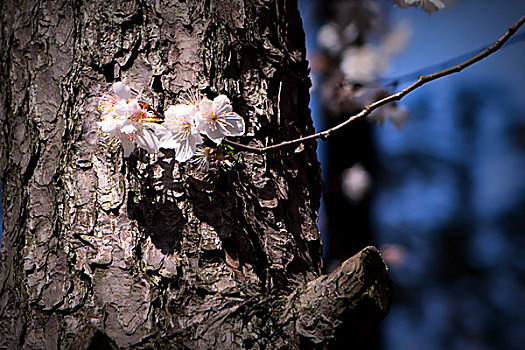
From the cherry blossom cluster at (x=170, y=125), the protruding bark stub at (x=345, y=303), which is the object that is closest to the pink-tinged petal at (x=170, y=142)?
the cherry blossom cluster at (x=170, y=125)

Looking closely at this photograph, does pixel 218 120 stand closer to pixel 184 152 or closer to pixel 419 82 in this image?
pixel 184 152

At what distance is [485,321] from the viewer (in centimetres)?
398

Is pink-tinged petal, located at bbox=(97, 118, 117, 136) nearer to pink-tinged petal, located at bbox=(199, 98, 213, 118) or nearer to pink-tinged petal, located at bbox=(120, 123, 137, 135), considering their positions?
pink-tinged petal, located at bbox=(120, 123, 137, 135)

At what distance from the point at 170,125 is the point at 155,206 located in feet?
0.44

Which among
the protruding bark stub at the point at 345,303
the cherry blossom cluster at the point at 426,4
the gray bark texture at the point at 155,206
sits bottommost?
the protruding bark stub at the point at 345,303

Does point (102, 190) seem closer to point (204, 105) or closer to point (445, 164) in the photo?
point (204, 105)

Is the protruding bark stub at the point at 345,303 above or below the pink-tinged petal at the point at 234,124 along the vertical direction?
below

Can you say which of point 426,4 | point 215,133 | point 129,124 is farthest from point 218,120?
point 426,4

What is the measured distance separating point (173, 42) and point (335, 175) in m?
1.88

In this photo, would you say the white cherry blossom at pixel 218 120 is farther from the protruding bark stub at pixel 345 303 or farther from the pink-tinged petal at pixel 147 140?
the protruding bark stub at pixel 345 303

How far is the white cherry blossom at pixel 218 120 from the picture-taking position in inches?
27.0

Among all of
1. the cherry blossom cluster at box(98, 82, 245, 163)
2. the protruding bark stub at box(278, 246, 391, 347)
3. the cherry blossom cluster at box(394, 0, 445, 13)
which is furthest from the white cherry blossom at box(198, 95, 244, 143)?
the cherry blossom cluster at box(394, 0, 445, 13)

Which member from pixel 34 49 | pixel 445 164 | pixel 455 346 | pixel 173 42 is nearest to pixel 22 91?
pixel 34 49

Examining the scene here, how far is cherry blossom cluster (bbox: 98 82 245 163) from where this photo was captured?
681mm
